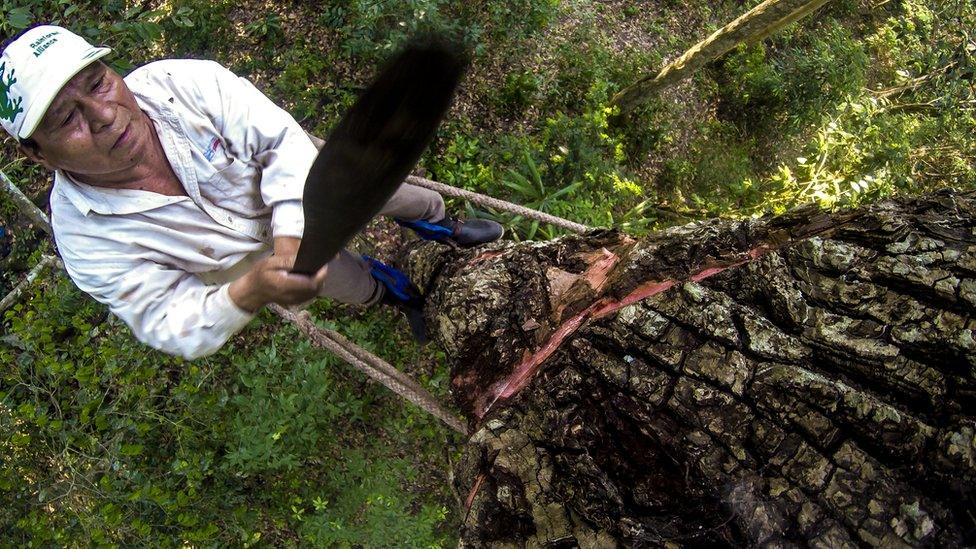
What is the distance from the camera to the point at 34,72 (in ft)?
5.58

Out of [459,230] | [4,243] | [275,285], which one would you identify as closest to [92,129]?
[275,285]

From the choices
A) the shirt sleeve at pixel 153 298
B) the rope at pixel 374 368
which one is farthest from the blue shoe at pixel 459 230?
the shirt sleeve at pixel 153 298

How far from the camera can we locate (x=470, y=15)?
3.84m

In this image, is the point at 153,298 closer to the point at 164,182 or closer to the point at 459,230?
the point at 164,182

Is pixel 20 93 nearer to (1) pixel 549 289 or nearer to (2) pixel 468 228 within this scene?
(1) pixel 549 289

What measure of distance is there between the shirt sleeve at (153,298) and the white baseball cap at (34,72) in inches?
16.4

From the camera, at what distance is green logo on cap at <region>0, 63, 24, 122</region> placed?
1.71 m

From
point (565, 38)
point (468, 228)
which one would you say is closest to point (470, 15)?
point (565, 38)

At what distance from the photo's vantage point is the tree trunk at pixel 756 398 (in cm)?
125

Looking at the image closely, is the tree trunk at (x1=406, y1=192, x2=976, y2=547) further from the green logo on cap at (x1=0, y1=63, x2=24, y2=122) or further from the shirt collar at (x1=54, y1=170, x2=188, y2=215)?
the green logo on cap at (x1=0, y1=63, x2=24, y2=122)

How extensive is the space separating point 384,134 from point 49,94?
1166mm

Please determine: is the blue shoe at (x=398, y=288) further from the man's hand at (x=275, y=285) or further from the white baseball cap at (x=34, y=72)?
the white baseball cap at (x=34, y=72)

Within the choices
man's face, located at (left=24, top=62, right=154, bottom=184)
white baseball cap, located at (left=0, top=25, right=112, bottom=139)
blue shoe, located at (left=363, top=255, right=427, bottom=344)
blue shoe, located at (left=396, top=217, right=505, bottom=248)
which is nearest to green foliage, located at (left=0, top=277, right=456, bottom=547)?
blue shoe, located at (left=363, top=255, right=427, bottom=344)

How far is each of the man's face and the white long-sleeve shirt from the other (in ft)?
0.32
